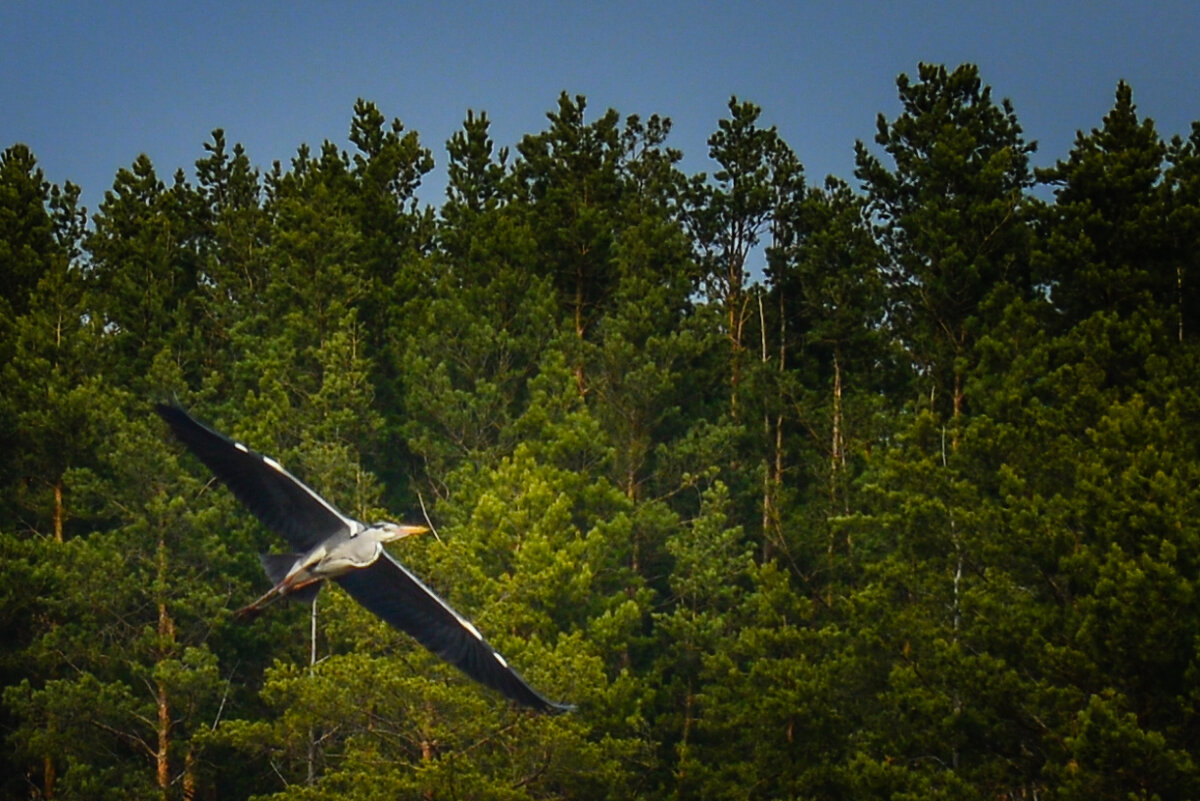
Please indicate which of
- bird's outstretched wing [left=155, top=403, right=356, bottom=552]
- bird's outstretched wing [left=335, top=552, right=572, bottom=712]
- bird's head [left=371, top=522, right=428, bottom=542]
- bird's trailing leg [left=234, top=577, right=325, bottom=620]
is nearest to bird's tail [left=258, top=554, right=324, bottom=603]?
bird's trailing leg [left=234, top=577, right=325, bottom=620]

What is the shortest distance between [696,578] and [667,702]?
1923 mm

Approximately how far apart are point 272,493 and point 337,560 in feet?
3.36

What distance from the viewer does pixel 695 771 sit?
25.7 metres

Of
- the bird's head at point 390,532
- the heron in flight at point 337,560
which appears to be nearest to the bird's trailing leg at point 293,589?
the heron in flight at point 337,560

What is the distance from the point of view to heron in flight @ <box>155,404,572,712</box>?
18438 millimetres

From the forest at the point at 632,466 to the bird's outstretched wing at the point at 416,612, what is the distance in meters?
4.33

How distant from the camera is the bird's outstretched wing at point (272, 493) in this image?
18.3m

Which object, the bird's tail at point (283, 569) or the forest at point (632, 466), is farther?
the forest at point (632, 466)

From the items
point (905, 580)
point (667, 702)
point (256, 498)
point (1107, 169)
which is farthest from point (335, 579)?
point (1107, 169)

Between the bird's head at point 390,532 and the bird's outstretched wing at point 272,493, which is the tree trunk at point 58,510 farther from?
the bird's head at point 390,532

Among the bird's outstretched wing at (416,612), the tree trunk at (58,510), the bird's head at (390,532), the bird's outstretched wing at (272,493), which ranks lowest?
the bird's outstretched wing at (416,612)

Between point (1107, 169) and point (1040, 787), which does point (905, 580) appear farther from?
point (1107, 169)

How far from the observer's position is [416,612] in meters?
19.0

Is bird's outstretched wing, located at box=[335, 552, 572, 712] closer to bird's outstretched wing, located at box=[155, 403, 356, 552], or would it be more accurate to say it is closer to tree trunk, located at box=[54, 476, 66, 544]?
bird's outstretched wing, located at box=[155, 403, 356, 552]
